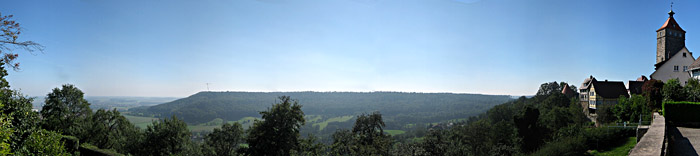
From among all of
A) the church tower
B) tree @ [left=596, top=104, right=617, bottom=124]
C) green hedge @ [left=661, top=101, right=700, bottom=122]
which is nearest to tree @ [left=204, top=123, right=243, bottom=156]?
green hedge @ [left=661, top=101, right=700, bottom=122]

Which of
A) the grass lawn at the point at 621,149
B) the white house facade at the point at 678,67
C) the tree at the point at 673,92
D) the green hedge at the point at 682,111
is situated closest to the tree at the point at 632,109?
the tree at the point at 673,92

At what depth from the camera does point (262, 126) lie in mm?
20328

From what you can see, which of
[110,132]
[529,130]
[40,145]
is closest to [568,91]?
[529,130]

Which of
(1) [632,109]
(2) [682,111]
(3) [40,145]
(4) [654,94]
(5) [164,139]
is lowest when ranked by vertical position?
(5) [164,139]

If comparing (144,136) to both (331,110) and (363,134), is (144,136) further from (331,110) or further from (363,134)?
(331,110)

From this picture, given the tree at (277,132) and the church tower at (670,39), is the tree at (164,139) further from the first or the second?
the church tower at (670,39)

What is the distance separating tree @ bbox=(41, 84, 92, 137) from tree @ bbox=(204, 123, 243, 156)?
11.8 m

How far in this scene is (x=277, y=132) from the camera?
65.6 ft

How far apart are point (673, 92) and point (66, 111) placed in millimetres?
56742

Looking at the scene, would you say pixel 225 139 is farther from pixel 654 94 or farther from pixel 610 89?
pixel 610 89

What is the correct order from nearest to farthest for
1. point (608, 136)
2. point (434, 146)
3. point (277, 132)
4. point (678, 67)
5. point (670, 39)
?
1. point (277, 132)
2. point (608, 136)
3. point (434, 146)
4. point (678, 67)
5. point (670, 39)

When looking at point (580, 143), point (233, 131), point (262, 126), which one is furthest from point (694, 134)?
point (233, 131)

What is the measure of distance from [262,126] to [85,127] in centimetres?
2146

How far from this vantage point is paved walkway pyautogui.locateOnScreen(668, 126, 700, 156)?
33.9ft
